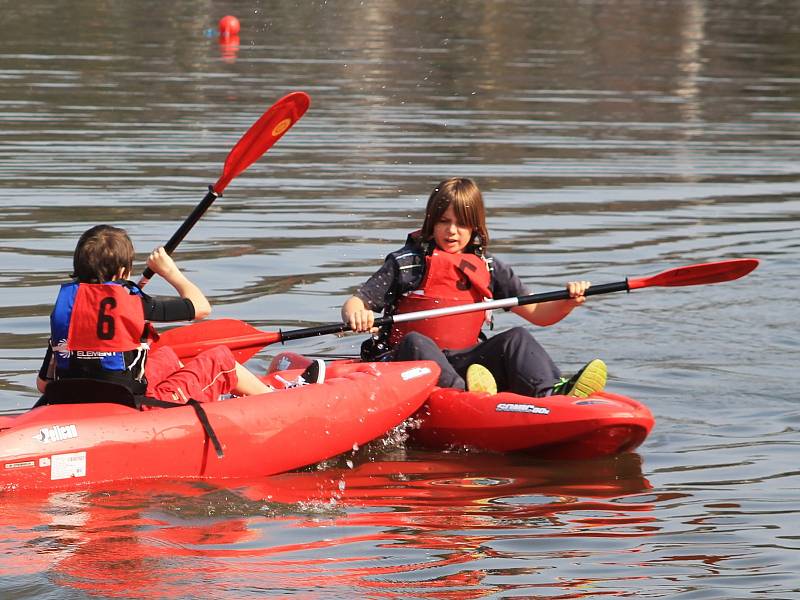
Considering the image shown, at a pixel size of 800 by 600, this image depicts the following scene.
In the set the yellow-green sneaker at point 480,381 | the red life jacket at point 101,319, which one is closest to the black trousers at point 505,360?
the yellow-green sneaker at point 480,381

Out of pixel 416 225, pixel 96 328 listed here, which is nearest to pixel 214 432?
pixel 96 328

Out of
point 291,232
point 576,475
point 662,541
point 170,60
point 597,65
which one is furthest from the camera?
point 597,65

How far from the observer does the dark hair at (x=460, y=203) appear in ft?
24.4

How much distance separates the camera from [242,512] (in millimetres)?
6027

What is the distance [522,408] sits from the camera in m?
6.97

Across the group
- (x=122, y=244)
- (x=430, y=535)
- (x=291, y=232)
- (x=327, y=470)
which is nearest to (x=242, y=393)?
(x=327, y=470)

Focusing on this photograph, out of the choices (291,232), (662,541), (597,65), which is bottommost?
(662,541)

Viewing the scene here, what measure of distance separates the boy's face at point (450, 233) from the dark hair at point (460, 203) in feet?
0.06

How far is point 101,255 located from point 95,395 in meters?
0.60

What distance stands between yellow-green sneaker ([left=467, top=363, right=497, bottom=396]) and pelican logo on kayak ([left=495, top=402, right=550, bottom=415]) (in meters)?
0.19

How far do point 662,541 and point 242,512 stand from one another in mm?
1662

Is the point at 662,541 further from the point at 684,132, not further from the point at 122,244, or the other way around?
the point at 684,132

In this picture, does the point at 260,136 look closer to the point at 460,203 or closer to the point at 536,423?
the point at 460,203

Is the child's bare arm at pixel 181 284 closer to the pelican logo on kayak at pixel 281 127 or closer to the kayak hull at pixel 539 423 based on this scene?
the kayak hull at pixel 539 423
